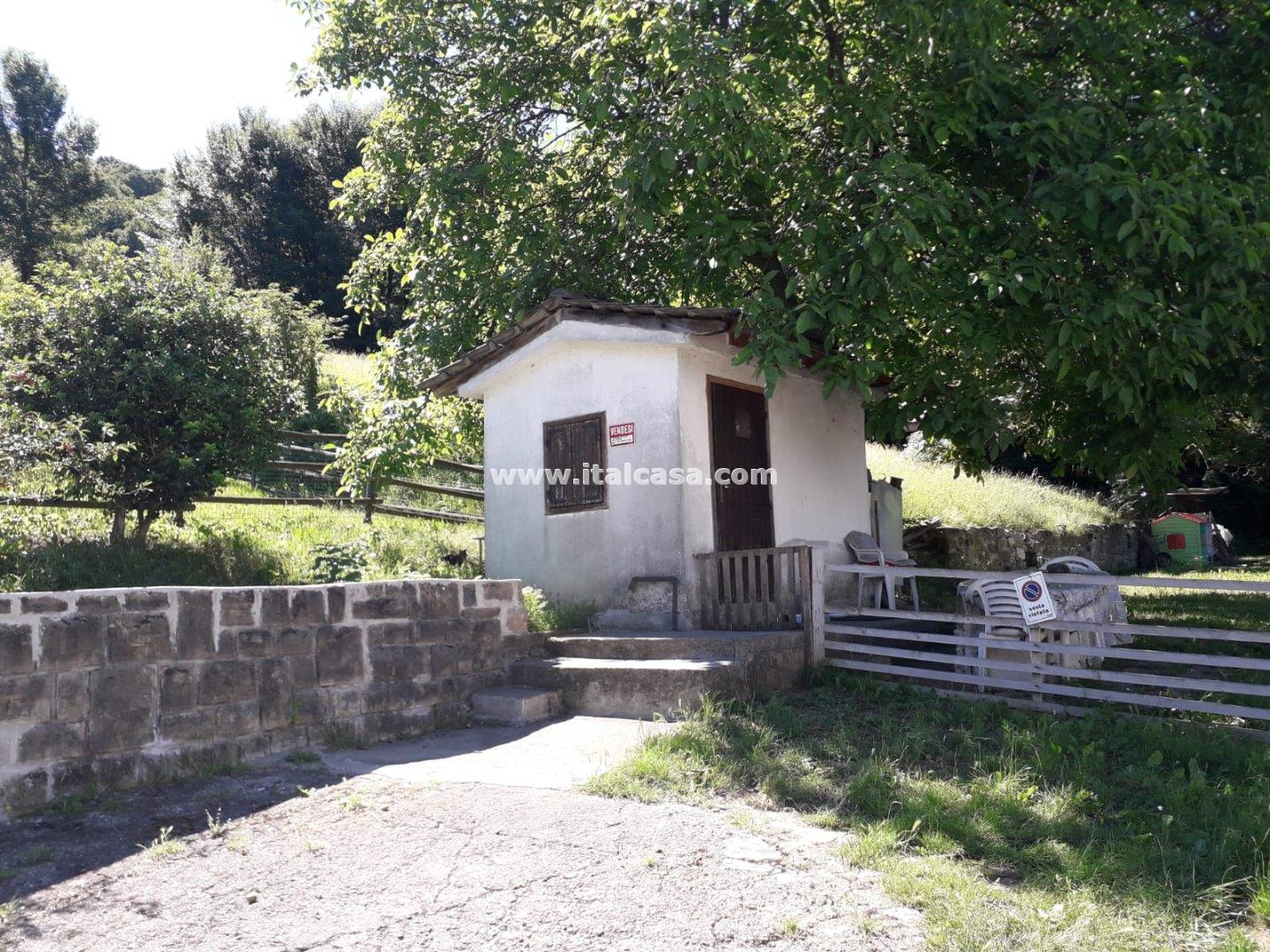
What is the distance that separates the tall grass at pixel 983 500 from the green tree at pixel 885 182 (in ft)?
22.7

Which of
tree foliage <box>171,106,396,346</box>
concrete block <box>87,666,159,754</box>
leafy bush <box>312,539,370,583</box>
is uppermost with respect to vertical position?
tree foliage <box>171,106,396,346</box>

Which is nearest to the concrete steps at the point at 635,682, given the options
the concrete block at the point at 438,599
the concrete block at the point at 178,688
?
the concrete block at the point at 438,599

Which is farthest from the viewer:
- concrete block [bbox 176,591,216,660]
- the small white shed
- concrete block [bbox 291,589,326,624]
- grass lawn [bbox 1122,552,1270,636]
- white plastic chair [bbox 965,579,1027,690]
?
grass lawn [bbox 1122,552,1270,636]

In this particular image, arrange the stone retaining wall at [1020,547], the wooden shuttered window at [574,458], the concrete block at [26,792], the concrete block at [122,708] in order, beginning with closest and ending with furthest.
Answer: the concrete block at [26,792]
the concrete block at [122,708]
the wooden shuttered window at [574,458]
the stone retaining wall at [1020,547]

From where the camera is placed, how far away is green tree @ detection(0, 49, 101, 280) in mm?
30875

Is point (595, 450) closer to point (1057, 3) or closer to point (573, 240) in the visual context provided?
point (573, 240)

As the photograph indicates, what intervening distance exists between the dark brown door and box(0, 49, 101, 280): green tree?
2791cm

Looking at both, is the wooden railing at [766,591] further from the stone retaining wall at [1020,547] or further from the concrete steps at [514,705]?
the stone retaining wall at [1020,547]

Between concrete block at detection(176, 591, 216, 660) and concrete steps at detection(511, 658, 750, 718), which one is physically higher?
concrete block at detection(176, 591, 216, 660)

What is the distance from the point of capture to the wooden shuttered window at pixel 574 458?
31.6 ft

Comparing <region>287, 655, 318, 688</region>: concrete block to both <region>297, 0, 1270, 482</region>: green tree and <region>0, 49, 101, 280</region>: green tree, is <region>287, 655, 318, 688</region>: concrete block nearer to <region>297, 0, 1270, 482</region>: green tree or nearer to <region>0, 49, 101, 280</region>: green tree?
<region>297, 0, 1270, 482</region>: green tree

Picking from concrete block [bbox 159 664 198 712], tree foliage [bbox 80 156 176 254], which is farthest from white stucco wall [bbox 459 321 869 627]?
tree foliage [bbox 80 156 176 254]

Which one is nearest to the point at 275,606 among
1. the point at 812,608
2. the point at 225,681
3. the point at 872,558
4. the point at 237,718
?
the point at 225,681

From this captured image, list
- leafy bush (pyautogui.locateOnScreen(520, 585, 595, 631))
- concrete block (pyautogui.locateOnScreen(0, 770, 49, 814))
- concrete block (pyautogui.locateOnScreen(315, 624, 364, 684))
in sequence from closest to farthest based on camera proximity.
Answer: concrete block (pyautogui.locateOnScreen(0, 770, 49, 814)), concrete block (pyautogui.locateOnScreen(315, 624, 364, 684)), leafy bush (pyautogui.locateOnScreen(520, 585, 595, 631))
